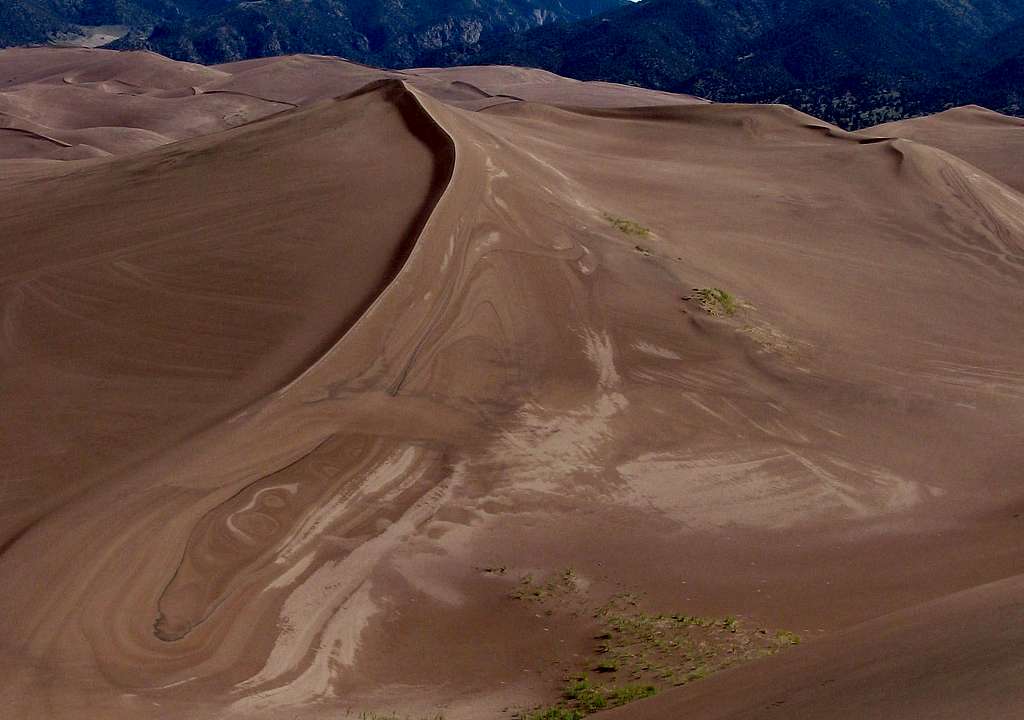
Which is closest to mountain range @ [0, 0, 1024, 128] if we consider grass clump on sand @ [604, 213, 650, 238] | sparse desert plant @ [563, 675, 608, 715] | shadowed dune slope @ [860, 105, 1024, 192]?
shadowed dune slope @ [860, 105, 1024, 192]

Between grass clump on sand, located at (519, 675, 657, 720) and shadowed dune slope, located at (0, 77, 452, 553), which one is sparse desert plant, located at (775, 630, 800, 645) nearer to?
grass clump on sand, located at (519, 675, 657, 720)

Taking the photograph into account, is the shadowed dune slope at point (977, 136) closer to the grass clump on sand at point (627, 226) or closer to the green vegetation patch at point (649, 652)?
the grass clump on sand at point (627, 226)

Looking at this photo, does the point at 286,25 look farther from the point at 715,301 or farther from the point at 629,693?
the point at 629,693

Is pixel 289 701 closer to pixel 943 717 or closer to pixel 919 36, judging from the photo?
pixel 943 717

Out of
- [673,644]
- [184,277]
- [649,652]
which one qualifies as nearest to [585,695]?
[649,652]

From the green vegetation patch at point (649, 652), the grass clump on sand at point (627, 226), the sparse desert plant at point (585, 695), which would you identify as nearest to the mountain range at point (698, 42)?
the grass clump on sand at point (627, 226)

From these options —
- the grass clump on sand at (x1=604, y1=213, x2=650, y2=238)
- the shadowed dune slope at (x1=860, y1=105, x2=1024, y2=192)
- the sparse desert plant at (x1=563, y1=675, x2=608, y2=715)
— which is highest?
the shadowed dune slope at (x1=860, y1=105, x2=1024, y2=192)
